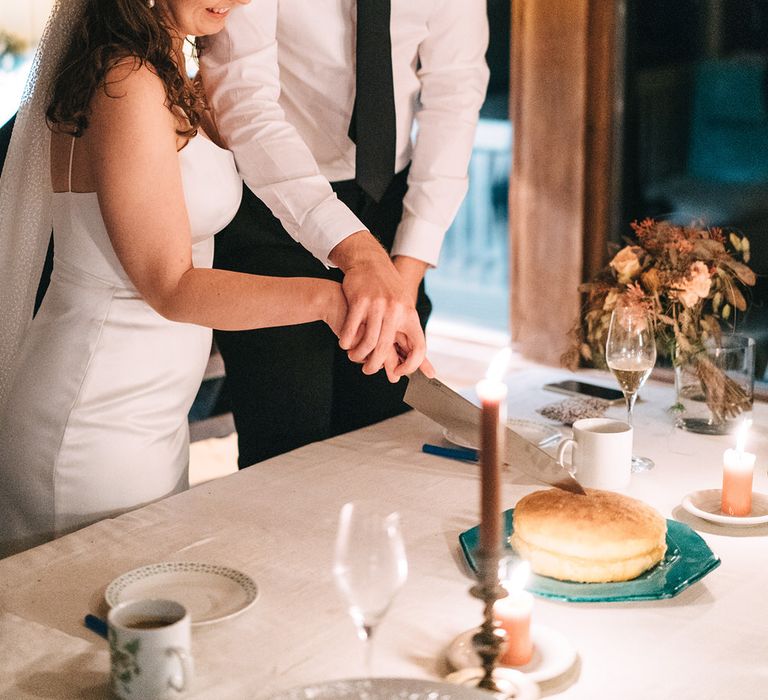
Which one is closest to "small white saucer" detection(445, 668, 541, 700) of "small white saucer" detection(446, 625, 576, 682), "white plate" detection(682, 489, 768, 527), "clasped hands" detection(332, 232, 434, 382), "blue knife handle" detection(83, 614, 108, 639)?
"small white saucer" detection(446, 625, 576, 682)

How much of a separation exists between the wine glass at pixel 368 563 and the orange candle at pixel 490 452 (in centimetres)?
11

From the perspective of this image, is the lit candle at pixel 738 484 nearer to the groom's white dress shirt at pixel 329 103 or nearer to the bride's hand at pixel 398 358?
the bride's hand at pixel 398 358

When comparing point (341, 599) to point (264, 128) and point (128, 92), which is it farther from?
point (264, 128)

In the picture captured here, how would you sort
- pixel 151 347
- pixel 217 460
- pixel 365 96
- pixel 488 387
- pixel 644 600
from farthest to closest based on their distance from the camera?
pixel 217 460 < pixel 365 96 < pixel 151 347 < pixel 644 600 < pixel 488 387

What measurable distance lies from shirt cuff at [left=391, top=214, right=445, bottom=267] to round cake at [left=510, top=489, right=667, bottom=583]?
97 cm

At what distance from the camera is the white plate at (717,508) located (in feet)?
4.56

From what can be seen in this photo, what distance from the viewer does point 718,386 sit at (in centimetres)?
184

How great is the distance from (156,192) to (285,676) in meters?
0.85

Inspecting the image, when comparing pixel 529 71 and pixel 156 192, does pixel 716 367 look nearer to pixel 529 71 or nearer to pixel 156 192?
pixel 156 192

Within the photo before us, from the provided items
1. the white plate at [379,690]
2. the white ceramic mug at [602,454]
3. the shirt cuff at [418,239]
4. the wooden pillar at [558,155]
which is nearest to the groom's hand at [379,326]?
the white ceramic mug at [602,454]

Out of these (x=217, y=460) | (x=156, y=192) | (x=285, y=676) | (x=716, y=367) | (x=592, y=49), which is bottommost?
(x=217, y=460)

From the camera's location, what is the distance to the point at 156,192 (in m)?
1.62

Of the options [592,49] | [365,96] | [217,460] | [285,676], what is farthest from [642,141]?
[285,676]

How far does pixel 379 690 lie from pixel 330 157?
4.74 ft
